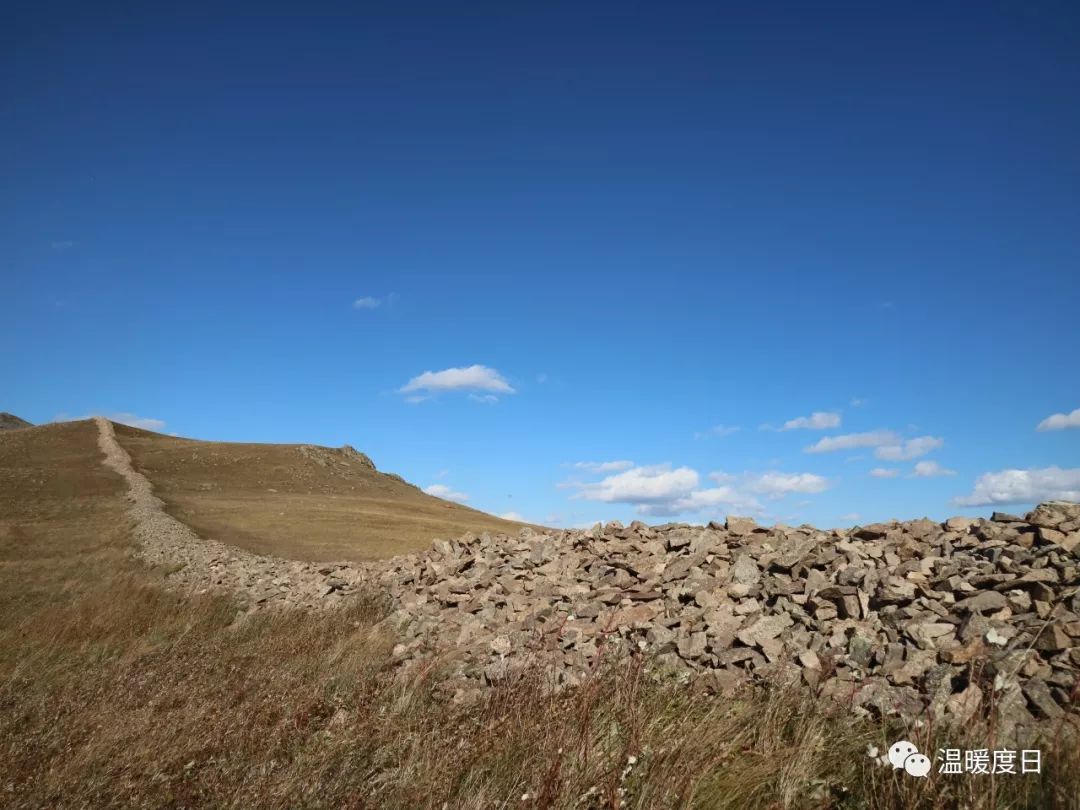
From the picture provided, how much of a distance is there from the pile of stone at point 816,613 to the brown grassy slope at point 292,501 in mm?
25085

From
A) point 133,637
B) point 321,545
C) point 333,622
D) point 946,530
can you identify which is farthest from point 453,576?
point 321,545

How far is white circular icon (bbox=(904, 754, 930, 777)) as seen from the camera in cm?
408

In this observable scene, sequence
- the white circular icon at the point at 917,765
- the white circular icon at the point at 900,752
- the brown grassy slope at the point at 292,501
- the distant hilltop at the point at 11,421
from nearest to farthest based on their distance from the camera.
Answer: the white circular icon at the point at 917,765 → the white circular icon at the point at 900,752 → the brown grassy slope at the point at 292,501 → the distant hilltop at the point at 11,421

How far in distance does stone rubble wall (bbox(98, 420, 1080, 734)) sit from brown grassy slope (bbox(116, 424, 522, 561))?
24.5m

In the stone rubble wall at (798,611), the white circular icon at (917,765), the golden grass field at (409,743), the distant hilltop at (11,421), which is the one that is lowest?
the golden grass field at (409,743)

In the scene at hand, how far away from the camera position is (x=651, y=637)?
322 inches

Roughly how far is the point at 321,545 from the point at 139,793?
33.8 m

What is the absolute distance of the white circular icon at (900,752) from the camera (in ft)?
14.0

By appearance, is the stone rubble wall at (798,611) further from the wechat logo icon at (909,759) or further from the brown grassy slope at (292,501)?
the brown grassy slope at (292,501)

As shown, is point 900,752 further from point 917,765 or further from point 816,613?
point 816,613

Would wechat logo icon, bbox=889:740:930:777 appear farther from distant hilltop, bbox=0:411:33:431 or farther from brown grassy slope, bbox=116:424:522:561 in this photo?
distant hilltop, bbox=0:411:33:431

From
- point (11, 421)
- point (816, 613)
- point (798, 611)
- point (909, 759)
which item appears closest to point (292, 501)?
point (798, 611)

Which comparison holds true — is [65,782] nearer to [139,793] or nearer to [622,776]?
[139,793]

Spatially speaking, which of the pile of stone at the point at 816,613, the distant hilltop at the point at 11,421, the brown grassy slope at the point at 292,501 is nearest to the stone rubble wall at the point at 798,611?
the pile of stone at the point at 816,613
